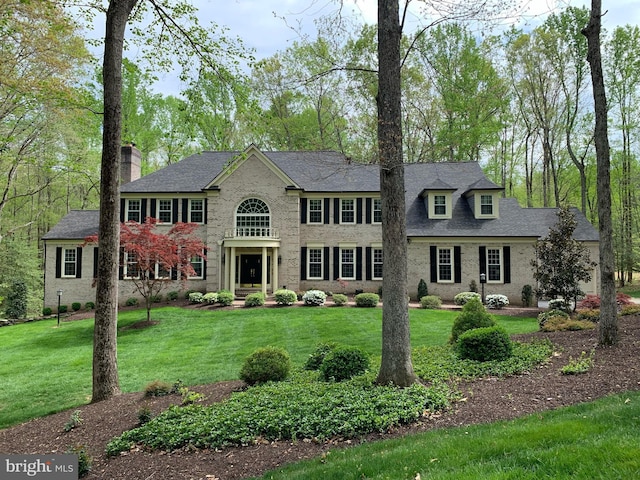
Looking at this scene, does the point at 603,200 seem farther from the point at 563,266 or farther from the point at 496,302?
the point at 496,302

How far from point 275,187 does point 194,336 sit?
10344 mm

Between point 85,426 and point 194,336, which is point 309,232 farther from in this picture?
point 85,426

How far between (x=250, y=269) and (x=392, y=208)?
17.3 metres

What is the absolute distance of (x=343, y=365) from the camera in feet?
24.6

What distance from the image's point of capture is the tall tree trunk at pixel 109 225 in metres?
7.76

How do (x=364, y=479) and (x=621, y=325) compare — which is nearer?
(x=364, y=479)

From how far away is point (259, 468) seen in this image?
4.61 metres

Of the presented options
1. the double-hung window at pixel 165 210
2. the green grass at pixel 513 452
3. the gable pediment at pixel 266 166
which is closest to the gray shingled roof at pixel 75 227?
the double-hung window at pixel 165 210

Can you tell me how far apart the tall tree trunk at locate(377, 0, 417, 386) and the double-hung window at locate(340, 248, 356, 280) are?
16057 mm

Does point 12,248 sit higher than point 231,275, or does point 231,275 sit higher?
point 12,248

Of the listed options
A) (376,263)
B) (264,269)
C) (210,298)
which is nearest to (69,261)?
(210,298)

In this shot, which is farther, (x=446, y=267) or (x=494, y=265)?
(x=446, y=267)

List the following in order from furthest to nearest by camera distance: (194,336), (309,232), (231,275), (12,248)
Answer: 1. (12,248)
2. (309,232)
3. (231,275)
4. (194,336)

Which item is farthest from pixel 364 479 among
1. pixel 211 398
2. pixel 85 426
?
pixel 85 426
